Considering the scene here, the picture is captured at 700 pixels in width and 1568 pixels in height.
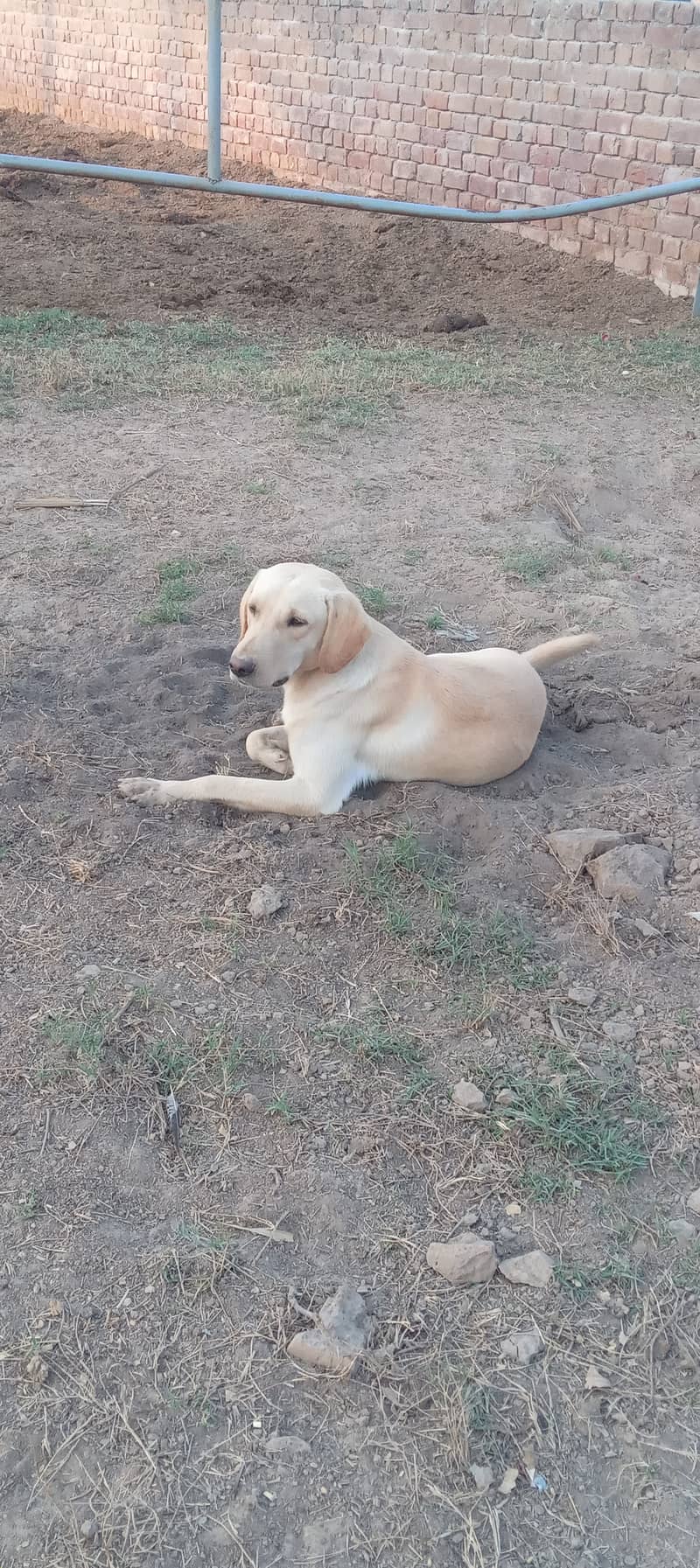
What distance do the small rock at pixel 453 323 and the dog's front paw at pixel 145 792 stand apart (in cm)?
682

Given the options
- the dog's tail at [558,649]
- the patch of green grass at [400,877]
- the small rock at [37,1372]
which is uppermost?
the dog's tail at [558,649]

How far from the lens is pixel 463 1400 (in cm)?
214

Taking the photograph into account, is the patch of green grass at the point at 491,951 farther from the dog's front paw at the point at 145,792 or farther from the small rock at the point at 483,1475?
the small rock at the point at 483,1475

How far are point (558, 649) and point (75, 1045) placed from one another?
240cm

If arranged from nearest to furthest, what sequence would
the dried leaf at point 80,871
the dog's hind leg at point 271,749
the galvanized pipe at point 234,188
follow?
the dried leaf at point 80,871
the dog's hind leg at point 271,749
the galvanized pipe at point 234,188

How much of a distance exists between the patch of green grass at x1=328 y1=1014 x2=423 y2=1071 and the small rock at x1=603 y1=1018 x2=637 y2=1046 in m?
0.48

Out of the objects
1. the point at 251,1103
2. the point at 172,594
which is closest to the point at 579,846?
the point at 251,1103

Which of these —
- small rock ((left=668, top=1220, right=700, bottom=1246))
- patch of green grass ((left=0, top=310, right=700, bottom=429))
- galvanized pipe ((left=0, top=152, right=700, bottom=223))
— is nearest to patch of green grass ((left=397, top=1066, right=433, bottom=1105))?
small rock ((left=668, top=1220, right=700, bottom=1246))

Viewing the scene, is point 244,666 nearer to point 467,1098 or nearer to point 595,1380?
point 467,1098

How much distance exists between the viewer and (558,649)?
14.7 ft

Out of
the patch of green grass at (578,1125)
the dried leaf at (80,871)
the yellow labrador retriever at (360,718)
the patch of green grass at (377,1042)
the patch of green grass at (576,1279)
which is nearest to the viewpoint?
the patch of green grass at (576,1279)

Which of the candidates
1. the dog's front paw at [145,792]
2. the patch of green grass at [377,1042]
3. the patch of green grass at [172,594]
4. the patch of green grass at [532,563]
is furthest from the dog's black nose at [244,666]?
the patch of green grass at [532,563]

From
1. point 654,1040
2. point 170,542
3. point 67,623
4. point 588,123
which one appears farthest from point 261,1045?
point 588,123

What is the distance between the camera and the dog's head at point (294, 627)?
3613mm
